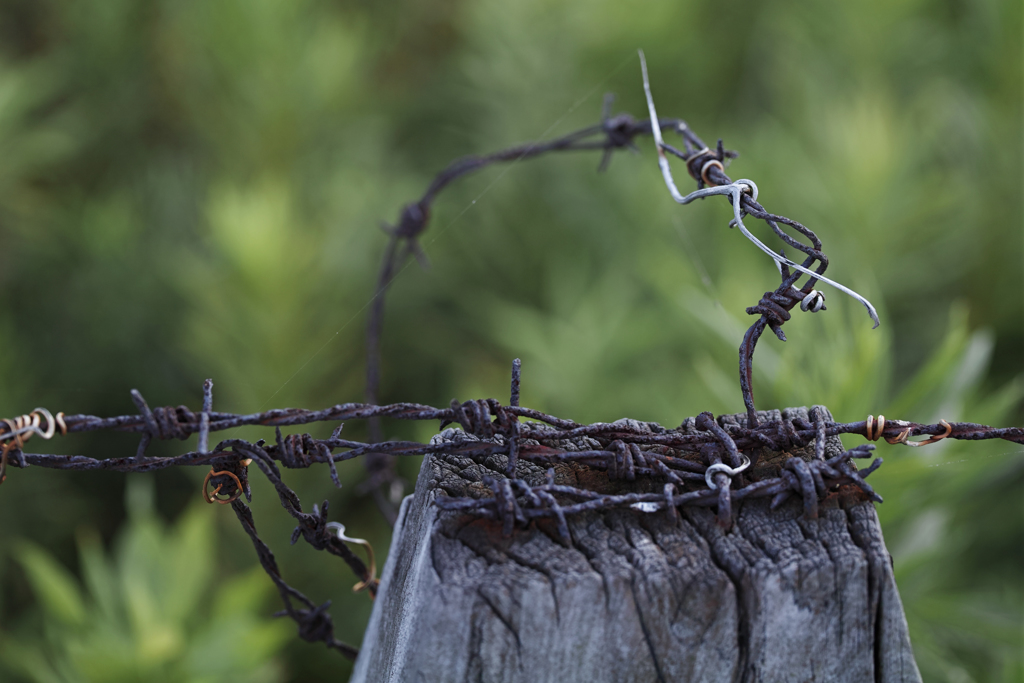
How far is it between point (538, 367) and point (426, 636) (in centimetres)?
88

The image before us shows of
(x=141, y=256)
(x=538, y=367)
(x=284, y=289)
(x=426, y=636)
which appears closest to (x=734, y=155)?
(x=426, y=636)

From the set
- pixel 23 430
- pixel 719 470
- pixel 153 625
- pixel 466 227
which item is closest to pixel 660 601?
pixel 719 470

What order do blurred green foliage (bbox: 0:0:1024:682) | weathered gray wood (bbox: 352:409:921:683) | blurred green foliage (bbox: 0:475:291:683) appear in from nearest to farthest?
weathered gray wood (bbox: 352:409:921:683)
blurred green foliage (bbox: 0:475:291:683)
blurred green foliage (bbox: 0:0:1024:682)

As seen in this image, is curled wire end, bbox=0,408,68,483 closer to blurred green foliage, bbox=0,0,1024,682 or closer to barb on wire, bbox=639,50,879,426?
barb on wire, bbox=639,50,879,426

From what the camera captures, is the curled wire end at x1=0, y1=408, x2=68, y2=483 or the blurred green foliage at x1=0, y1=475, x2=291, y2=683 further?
the blurred green foliage at x1=0, y1=475, x2=291, y2=683

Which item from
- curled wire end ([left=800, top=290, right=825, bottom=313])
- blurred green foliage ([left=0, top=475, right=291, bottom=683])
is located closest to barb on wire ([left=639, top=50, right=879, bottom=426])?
curled wire end ([left=800, top=290, right=825, bottom=313])

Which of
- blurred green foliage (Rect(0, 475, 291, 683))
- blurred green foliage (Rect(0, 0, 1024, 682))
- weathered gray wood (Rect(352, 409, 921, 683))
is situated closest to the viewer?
weathered gray wood (Rect(352, 409, 921, 683))

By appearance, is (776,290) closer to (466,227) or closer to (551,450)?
(551,450)

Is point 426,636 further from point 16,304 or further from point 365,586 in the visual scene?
point 16,304

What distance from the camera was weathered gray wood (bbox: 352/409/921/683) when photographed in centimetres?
41

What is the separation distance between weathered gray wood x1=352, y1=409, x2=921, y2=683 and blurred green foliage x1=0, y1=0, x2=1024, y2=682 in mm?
591

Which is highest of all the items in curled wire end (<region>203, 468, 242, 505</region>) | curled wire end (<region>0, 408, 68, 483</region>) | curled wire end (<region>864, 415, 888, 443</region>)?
curled wire end (<region>864, 415, 888, 443</region>)

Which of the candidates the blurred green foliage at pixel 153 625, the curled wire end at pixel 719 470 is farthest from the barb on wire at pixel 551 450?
the blurred green foliage at pixel 153 625

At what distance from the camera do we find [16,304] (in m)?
1.55
